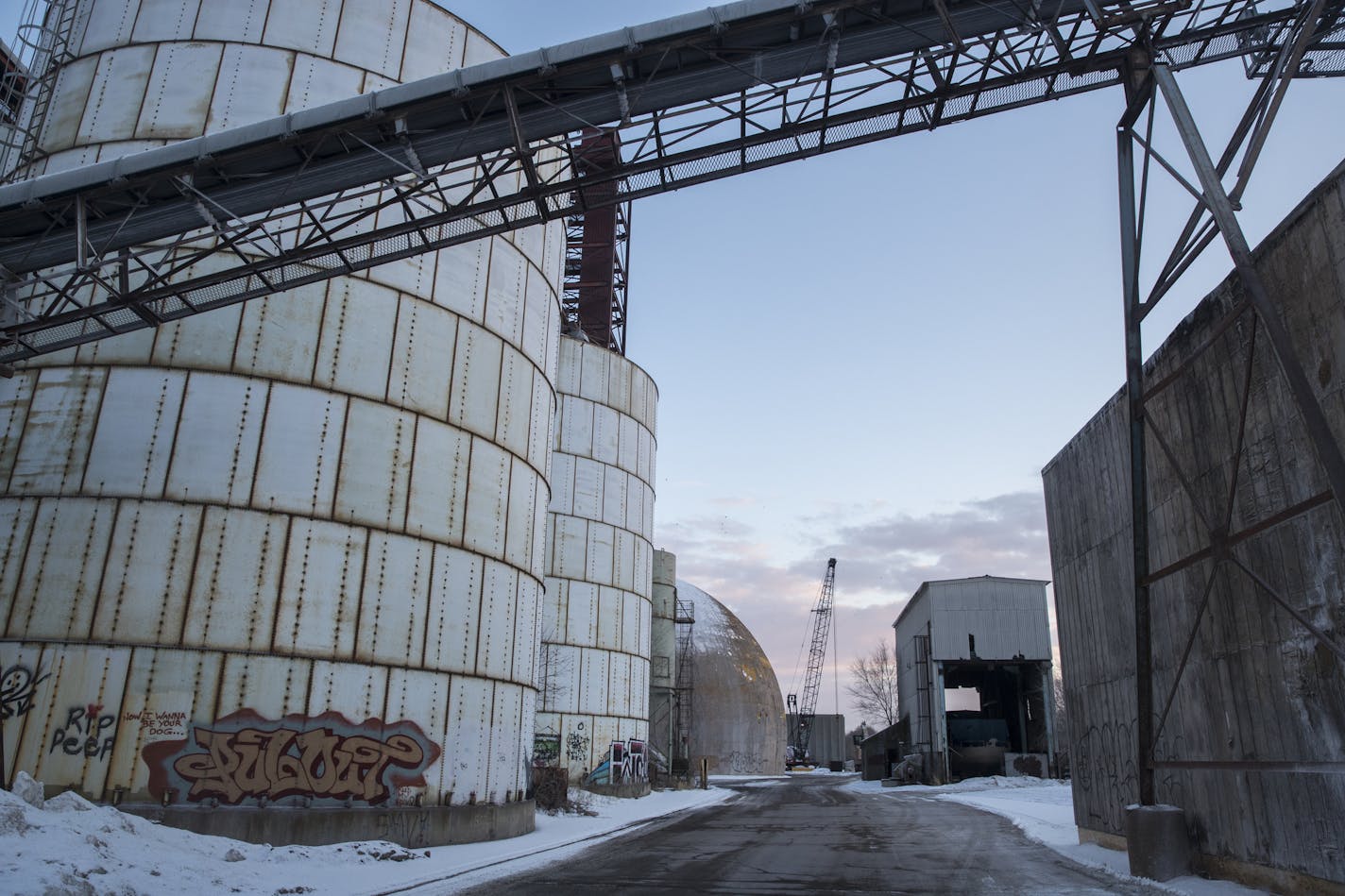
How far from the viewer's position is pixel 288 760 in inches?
606

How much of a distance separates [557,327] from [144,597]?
42.7 ft

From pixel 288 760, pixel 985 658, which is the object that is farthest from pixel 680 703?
pixel 288 760

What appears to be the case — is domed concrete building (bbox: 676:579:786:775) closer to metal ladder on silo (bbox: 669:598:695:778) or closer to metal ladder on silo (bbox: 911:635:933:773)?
metal ladder on silo (bbox: 669:598:695:778)

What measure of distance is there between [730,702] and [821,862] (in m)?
70.3

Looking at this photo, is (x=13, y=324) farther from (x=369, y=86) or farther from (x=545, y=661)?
(x=545, y=661)

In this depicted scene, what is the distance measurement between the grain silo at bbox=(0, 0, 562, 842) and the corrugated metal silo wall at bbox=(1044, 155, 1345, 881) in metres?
13.2

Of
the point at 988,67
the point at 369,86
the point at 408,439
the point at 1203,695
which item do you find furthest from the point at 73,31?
the point at 1203,695

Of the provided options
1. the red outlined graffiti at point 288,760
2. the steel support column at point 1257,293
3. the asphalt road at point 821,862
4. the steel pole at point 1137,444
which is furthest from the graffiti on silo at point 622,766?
the steel support column at point 1257,293

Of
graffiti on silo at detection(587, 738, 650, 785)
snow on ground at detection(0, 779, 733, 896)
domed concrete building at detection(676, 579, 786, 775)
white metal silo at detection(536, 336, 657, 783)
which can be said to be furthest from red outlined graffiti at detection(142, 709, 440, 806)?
domed concrete building at detection(676, 579, 786, 775)

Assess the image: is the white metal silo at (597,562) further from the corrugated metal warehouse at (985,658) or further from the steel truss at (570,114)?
the steel truss at (570,114)

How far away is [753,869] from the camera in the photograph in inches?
546

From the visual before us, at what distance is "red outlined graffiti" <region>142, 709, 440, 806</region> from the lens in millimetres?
14664

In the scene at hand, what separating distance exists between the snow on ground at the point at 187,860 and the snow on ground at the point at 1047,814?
964cm

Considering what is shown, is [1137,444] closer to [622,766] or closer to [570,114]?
[570,114]
